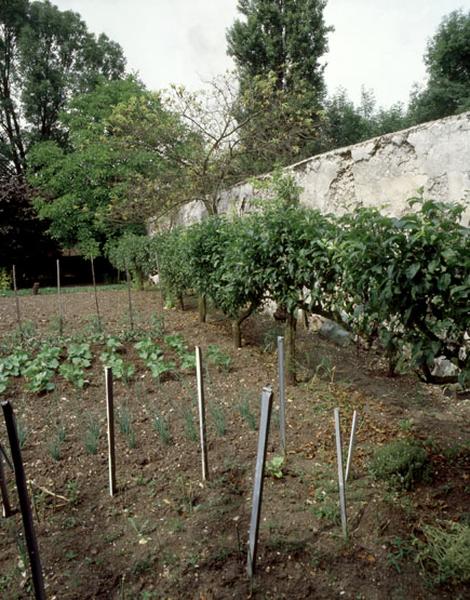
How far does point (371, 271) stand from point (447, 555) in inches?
51.4

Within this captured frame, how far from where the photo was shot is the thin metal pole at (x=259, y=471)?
1596mm

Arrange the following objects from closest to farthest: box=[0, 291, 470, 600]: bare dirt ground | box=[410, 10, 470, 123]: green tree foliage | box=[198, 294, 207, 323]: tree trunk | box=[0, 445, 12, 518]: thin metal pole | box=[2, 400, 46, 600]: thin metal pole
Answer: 1. box=[2, 400, 46, 600]: thin metal pole
2. box=[0, 291, 470, 600]: bare dirt ground
3. box=[0, 445, 12, 518]: thin metal pole
4. box=[198, 294, 207, 323]: tree trunk
5. box=[410, 10, 470, 123]: green tree foliage

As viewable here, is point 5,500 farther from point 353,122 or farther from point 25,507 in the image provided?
point 353,122

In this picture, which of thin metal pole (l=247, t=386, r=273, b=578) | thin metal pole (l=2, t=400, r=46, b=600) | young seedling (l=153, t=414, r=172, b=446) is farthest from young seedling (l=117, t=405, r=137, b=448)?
thin metal pole (l=2, t=400, r=46, b=600)

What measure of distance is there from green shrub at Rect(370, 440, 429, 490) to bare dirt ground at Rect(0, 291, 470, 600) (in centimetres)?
6

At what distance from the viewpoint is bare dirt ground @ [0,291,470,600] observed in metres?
1.77

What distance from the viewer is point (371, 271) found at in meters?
2.17

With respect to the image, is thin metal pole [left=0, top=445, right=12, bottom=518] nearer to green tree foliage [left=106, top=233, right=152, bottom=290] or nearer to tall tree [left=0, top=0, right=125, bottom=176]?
green tree foliage [left=106, top=233, right=152, bottom=290]

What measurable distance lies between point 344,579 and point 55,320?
5.19 meters

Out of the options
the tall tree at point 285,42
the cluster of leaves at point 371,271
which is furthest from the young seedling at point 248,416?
the tall tree at point 285,42

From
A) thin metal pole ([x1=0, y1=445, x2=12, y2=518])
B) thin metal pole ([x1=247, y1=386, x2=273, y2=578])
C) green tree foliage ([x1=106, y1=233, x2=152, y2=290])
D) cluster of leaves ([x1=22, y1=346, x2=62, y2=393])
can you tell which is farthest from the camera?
green tree foliage ([x1=106, y1=233, x2=152, y2=290])

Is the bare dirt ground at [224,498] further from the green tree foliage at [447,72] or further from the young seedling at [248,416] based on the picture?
the green tree foliage at [447,72]

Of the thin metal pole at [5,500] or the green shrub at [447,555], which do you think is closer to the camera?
the green shrub at [447,555]

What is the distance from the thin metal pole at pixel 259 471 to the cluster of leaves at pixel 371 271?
0.86 meters
